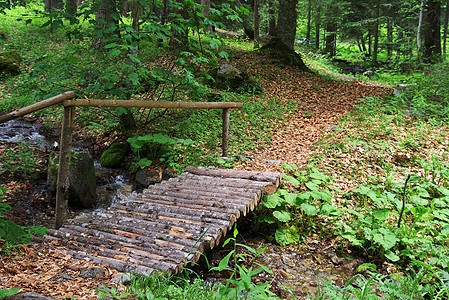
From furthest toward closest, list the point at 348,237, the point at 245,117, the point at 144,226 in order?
the point at 245,117 < the point at 348,237 < the point at 144,226

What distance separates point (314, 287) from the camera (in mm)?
3766

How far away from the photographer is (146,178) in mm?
6633

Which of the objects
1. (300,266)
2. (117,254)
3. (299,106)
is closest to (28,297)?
(117,254)

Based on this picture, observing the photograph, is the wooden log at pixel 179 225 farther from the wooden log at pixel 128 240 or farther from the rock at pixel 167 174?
the rock at pixel 167 174

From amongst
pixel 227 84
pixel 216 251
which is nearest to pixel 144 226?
pixel 216 251

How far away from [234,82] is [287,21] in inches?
211

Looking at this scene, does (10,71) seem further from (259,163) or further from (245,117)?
(259,163)

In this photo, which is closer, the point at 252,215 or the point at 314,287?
the point at 314,287

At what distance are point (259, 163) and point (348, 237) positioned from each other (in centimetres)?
264

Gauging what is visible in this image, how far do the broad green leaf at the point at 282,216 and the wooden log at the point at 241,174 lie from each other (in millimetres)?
579

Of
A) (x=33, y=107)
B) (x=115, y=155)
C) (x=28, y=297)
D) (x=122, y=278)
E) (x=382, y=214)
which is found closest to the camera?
(x=28, y=297)

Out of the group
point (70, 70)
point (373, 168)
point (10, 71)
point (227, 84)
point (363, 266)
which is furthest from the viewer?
point (10, 71)

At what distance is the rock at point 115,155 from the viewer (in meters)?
7.33

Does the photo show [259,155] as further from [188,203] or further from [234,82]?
[234,82]
